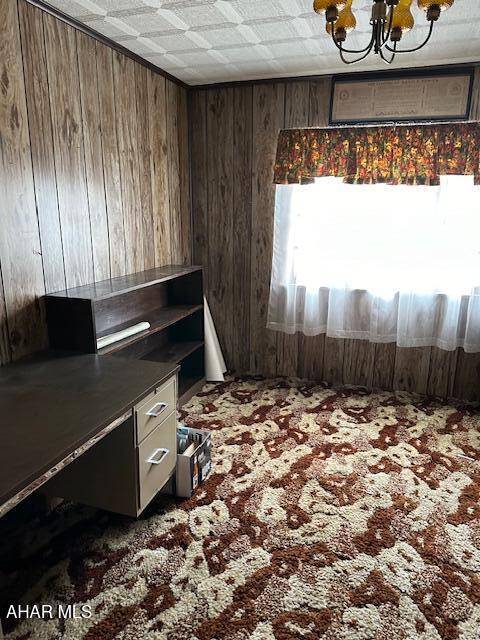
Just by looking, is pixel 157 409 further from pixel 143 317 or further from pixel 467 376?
pixel 467 376

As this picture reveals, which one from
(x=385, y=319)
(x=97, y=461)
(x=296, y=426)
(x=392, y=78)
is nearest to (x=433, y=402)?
(x=385, y=319)

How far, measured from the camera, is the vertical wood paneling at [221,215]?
356cm

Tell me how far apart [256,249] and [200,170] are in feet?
2.62

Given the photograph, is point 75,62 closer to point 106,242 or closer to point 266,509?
point 106,242

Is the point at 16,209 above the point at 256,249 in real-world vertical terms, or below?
above

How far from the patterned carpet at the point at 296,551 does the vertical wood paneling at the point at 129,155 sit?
54.8 inches

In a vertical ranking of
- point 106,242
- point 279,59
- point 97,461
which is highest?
point 279,59

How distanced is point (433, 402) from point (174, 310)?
207cm

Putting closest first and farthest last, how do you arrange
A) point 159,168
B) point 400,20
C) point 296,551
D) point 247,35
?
point 400,20 < point 296,551 < point 247,35 < point 159,168

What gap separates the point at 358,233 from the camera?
134 inches

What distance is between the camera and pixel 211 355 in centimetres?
362

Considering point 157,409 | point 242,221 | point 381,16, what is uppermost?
point 381,16

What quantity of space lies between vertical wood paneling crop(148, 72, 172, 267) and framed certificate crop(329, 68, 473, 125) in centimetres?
122

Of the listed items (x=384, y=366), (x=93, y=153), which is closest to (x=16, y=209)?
(x=93, y=153)
